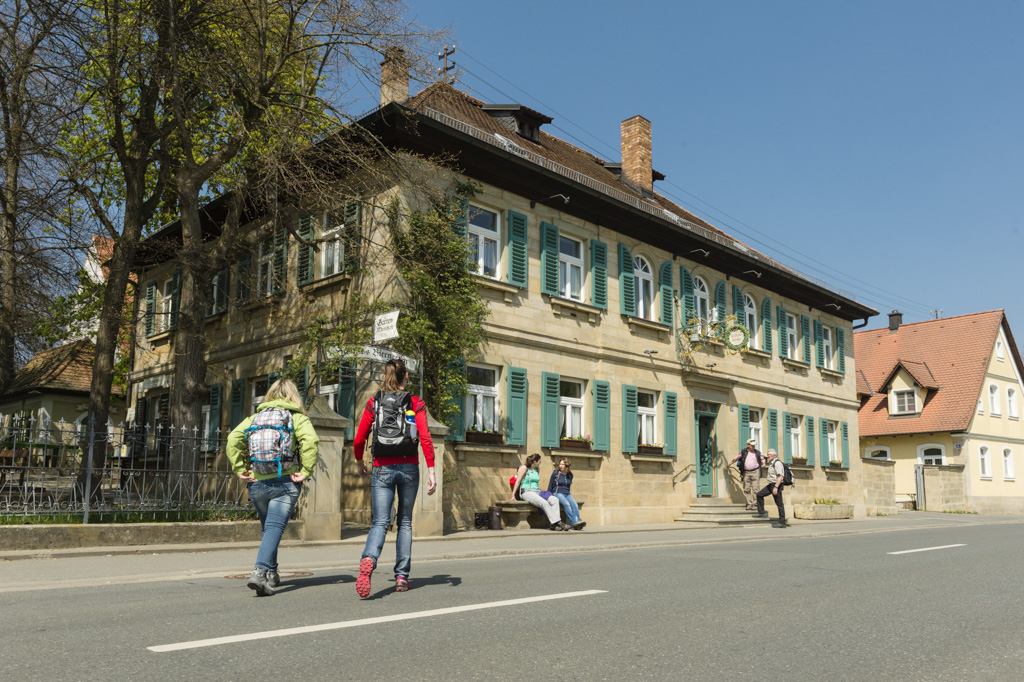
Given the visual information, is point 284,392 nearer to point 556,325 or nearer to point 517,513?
point 517,513

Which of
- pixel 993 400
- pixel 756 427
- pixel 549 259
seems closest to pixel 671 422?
pixel 756 427

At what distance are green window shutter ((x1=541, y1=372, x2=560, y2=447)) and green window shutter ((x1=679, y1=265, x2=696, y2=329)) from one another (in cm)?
543

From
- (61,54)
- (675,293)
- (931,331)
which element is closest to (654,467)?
(675,293)

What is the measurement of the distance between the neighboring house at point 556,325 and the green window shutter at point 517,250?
1.4 inches

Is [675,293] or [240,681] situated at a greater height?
[675,293]

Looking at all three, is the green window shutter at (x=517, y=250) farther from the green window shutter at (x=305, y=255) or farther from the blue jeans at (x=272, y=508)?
the blue jeans at (x=272, y=508)

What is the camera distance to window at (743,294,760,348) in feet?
86.7

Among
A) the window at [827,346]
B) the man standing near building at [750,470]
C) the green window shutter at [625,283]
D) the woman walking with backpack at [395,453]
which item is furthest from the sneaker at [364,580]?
the window at [827,346]

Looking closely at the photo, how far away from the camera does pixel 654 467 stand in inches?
855

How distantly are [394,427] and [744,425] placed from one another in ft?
63.7

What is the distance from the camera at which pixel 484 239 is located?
18.9 metres

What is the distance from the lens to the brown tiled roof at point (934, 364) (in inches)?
1577

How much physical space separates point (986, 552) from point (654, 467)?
389 inches

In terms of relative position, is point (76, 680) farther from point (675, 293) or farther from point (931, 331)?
point (931, 331)
